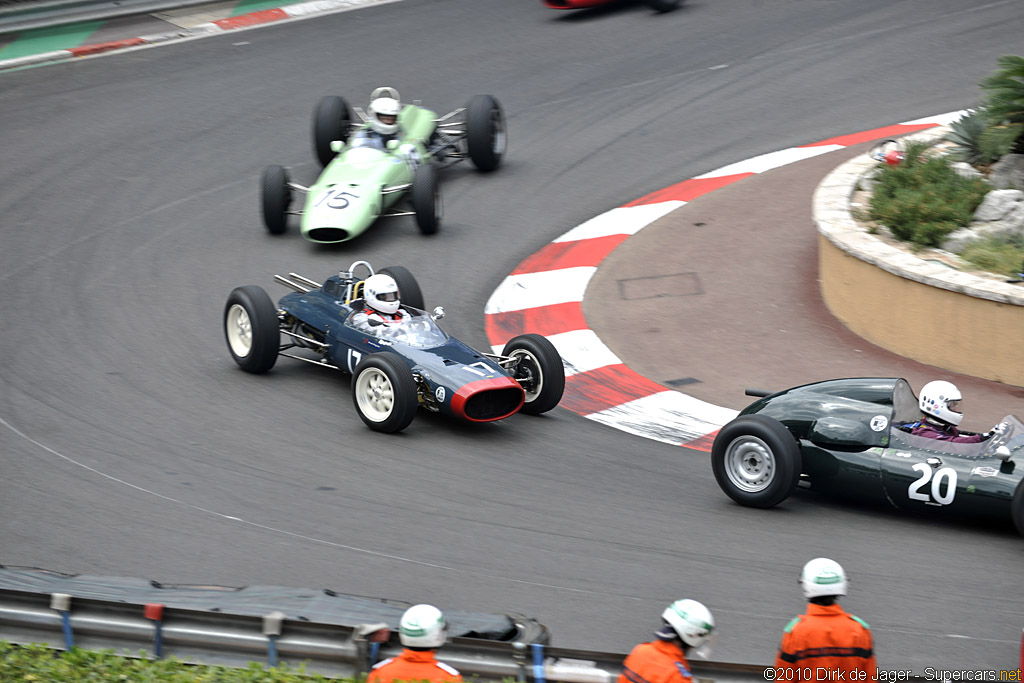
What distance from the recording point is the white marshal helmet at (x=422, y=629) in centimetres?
458

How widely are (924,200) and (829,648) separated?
730 cm

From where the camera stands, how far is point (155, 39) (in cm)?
1945

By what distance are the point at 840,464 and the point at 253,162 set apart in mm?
9996

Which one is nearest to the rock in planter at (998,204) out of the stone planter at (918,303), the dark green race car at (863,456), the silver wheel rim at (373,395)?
the stone planter at (918,303)

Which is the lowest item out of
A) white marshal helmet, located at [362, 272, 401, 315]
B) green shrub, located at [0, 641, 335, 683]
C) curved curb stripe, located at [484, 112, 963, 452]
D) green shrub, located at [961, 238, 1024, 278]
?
curved curb stripe, located at [484, 112, 963, 452]

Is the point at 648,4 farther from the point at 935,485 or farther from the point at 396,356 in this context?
the point at 935,485

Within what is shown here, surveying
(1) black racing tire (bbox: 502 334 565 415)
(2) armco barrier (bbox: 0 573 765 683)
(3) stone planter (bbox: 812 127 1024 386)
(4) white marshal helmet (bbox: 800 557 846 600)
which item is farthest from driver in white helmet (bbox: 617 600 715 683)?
(3) stone planter (bbox: 812 127 1024 386)

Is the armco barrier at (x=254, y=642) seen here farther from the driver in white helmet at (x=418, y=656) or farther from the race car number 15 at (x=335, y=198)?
the race car number 15 at (x=335, y=198)

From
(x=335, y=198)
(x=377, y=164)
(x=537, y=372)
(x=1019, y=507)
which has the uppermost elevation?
(x=377, y=164)

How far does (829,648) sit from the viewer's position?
15.6 feet

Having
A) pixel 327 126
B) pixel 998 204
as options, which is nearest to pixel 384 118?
pixel 327 126

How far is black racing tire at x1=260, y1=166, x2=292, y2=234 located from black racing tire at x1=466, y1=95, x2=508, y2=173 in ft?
8.50

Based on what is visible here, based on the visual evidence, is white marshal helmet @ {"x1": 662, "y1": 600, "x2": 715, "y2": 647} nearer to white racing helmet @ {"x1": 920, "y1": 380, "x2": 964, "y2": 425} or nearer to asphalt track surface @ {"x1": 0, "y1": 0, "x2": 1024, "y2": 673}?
asphalt track surface @ {"x1": 0, "y1": 0, "x2": 1024, "y2": 673}

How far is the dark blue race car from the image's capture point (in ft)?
29.5
